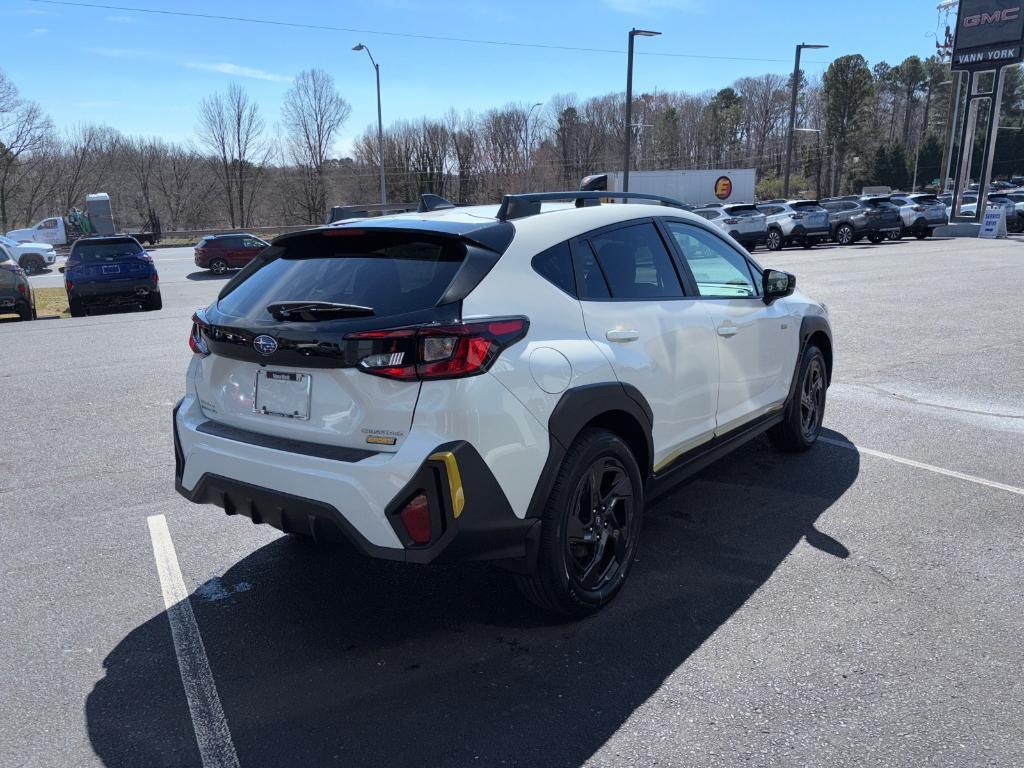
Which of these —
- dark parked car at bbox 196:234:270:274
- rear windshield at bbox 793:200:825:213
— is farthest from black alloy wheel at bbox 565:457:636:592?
rear windshield at bbox 793:200:825:213

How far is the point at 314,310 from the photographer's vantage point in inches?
119

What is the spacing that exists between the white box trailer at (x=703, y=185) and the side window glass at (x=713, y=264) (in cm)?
4122

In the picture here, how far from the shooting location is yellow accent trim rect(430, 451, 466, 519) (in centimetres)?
279

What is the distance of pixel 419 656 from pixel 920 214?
1322 inches

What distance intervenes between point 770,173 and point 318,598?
11357 cm

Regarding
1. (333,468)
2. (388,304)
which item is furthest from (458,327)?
(333,468)

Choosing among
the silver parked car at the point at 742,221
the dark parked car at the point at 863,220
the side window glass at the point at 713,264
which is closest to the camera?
the side window glass at the point at 713,264

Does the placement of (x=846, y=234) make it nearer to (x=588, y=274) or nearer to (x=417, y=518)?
(x=588, y=274)

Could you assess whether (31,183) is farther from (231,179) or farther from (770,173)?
(770,173)

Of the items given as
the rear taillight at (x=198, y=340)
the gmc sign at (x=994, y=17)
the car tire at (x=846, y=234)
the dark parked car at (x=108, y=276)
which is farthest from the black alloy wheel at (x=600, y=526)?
the gmc sign at (x=994, y=17)

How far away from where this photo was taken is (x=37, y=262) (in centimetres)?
3177

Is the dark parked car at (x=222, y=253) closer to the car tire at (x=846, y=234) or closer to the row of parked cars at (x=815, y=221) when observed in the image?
the row of parked cars at (x=815, y=221)

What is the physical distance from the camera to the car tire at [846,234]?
99.3ft

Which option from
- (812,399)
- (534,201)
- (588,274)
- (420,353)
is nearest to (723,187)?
(812,399)
